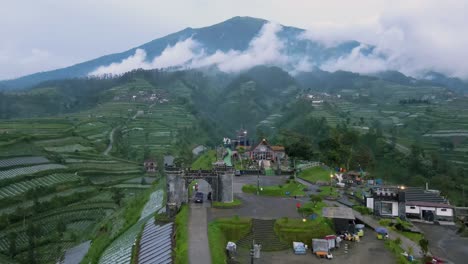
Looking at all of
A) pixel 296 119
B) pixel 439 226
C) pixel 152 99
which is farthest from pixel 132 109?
pixel 439 226

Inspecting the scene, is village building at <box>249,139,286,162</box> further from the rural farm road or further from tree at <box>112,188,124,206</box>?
the rural farm road

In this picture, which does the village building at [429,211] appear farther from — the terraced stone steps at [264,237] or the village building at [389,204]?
the terraced stone steps at [264,237]

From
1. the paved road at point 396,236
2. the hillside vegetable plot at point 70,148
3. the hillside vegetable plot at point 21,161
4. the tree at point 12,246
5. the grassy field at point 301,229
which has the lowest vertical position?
the tree at point 12,246

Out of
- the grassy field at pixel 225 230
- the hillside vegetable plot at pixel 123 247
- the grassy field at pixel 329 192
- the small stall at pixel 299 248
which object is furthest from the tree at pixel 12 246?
the grassy field at pixel 329 192

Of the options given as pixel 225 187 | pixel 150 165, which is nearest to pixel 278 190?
pixel 225 187

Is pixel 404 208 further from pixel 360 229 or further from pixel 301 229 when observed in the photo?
pixel 301 229

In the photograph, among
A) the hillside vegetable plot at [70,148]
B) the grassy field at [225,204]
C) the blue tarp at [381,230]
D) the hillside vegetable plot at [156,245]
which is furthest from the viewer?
the hillside vegetable plot at [70,148]
